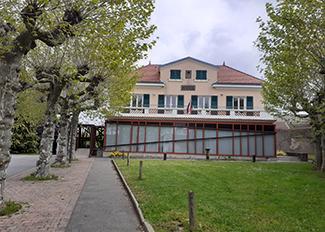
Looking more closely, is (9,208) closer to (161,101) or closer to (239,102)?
(161,101)

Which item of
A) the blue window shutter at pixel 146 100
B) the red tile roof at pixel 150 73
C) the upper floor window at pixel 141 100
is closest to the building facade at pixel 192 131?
the blue window shutter at pixel 146 100

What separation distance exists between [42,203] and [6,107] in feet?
9.69

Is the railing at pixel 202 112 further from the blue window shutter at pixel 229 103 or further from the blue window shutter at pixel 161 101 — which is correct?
the blue window shutter at pixel 229 103

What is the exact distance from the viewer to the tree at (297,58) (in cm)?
1231

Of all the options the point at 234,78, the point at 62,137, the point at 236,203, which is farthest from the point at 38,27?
the point at 234,78

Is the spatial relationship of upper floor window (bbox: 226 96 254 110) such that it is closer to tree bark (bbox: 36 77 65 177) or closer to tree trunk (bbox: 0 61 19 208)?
tree bark (bbox: 36 77 65 177)

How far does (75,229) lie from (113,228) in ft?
2.59

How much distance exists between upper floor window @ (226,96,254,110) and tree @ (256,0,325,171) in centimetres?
1377

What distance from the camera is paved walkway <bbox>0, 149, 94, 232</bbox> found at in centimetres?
681

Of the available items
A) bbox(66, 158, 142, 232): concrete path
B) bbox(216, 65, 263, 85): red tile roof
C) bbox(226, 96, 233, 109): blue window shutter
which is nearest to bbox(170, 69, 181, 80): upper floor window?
bbox(216, 65, 263, 85): red tile roof

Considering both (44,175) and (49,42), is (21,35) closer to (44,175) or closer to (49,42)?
(49,42)

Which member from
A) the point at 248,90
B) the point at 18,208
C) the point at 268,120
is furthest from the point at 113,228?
the point at 248,90

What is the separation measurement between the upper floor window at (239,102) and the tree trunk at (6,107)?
28567 millimetres

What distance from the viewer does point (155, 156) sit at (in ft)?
100
